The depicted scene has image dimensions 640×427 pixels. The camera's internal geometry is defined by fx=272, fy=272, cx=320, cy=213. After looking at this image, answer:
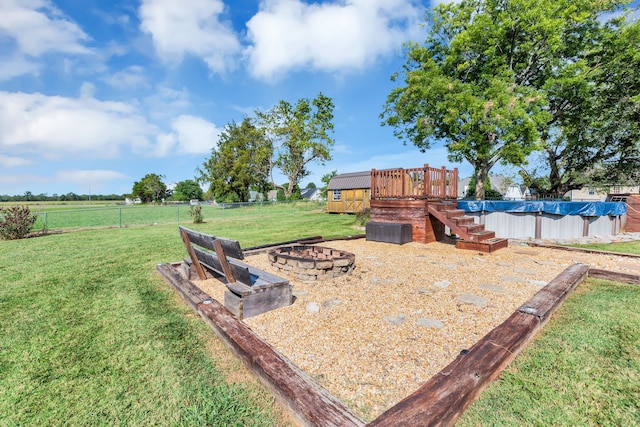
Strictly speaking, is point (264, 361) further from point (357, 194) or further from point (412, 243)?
point (357, 194)

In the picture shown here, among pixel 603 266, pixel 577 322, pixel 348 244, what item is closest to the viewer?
pixel 577 322

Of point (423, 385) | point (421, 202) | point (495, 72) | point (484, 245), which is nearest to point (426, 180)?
point (421, 202)

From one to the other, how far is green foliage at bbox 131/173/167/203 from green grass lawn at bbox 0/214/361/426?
74.9 m

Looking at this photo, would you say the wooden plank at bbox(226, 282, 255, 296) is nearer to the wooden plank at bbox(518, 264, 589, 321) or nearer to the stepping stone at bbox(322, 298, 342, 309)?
the stepping stone at bbox(322, 298, 342, 309)

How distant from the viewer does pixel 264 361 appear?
2115 mm

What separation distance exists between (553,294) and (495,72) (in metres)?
16.7

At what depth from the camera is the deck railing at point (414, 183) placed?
7.84m

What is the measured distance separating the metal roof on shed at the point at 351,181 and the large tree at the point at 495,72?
689cm

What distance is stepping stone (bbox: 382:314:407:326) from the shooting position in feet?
9.69

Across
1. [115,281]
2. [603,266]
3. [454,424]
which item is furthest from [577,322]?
[115,281]

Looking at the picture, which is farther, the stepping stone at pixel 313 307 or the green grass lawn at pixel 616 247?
the green grass lawn at pixel 616 247

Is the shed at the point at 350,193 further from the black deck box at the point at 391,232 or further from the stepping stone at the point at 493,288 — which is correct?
Result: the stepping stone at the point at 493,288

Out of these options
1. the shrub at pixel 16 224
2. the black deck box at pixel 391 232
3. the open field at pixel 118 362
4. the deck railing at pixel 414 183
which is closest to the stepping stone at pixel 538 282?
the open field at pixel 118 362

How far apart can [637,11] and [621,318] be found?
2010 centimetres
